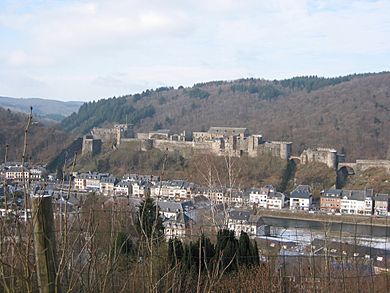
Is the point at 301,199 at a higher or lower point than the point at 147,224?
lower

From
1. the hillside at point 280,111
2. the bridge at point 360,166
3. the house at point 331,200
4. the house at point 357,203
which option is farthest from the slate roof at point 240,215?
the hillside at point 280,111

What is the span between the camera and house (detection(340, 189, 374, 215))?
22.6 metres

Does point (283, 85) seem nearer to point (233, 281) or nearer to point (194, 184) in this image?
point (194, 184)

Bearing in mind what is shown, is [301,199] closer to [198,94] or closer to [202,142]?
[202,142]

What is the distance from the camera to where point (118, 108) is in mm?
58062

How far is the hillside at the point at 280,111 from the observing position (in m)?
37.9

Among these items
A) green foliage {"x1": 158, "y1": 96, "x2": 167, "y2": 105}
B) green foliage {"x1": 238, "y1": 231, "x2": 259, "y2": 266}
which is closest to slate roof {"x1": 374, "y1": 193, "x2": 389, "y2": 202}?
green foliage {"x1": 238, "y1": 231, "x2": 259, "y2": 266}

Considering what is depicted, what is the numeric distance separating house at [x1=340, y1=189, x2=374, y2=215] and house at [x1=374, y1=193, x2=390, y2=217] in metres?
0.22

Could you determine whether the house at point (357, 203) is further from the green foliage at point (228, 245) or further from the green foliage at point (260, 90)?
the green foliage at point (260, 90)

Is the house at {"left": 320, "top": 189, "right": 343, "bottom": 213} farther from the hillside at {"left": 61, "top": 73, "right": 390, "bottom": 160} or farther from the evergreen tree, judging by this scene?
the evergreen tree

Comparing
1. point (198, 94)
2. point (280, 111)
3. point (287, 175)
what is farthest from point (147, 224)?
point (198, 94)

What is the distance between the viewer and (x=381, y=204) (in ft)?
73.6

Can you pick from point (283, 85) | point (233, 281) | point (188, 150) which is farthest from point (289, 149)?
A: point (283, 85)

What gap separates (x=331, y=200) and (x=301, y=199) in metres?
1.58
